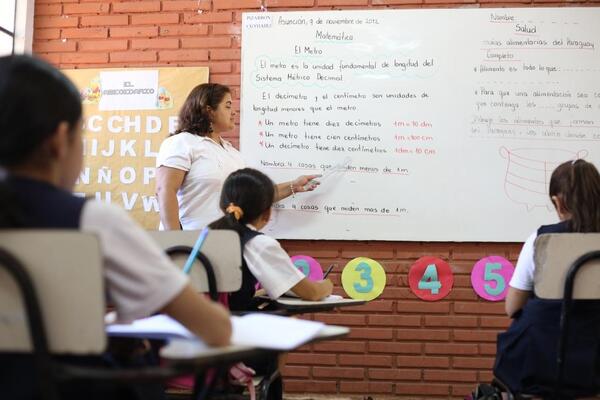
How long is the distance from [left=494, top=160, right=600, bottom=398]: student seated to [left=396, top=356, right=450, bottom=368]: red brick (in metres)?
1.38

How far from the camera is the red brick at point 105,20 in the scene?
11.5ft

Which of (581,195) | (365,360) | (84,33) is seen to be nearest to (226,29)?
(84,33)

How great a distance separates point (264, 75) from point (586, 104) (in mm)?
1714

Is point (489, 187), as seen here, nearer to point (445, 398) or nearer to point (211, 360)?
point (445, 398)

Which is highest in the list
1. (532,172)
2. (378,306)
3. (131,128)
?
(131,128)

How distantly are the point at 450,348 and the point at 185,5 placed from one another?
2382 mm

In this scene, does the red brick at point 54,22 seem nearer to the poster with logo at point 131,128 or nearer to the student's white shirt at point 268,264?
the poster with logo at point 131,128

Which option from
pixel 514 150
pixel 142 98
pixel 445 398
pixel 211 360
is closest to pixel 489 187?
pixel 514 150

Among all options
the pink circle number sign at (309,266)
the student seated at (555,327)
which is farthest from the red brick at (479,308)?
the student seated at (555,327)

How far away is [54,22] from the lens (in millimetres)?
3570

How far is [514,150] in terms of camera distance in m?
3.23

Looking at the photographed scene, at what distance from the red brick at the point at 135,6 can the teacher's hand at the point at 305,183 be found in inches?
50.4

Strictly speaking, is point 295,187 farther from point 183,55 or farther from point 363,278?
point 183,55

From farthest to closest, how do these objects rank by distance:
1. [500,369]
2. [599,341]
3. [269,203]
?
[269,203], [500,369], [599,341]
